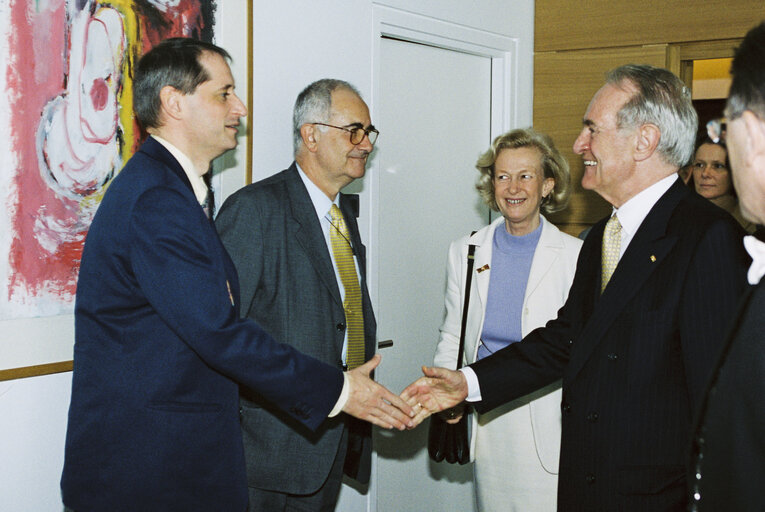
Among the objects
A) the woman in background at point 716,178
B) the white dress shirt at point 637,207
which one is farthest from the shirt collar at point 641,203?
the woman in background at point 716,178

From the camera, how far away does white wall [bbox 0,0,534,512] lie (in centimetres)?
221

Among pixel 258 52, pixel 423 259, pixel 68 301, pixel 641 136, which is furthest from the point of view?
pixel 423 259

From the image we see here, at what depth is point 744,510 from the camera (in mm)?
1052

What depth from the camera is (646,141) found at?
2119 mm

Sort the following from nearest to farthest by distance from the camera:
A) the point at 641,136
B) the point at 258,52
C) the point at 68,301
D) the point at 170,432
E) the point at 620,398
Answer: the point at 170,432
the point at 620,398
the point at 641,136
the point at 68,301
the point at 258,52

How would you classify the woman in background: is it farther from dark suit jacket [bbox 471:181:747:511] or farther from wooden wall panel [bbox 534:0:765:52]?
dark suit jacket [bbox 471:181:747:511]

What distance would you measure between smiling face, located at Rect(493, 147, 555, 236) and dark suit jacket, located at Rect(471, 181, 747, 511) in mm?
1086

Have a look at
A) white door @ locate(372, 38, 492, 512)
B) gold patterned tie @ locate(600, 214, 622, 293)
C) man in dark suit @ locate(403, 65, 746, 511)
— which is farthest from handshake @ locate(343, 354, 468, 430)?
white door @ locate(372, 38, 492, 512)

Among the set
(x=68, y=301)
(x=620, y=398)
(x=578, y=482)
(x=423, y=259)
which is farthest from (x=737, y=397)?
(x=423, y=259)

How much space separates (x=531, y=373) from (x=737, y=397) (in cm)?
150

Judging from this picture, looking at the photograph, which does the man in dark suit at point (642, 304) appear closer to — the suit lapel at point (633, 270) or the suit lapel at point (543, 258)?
the suit lapel at point (633, 270)

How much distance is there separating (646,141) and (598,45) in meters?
2.31

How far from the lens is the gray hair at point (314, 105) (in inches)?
107

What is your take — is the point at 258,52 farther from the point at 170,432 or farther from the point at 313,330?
the point at 170,432
